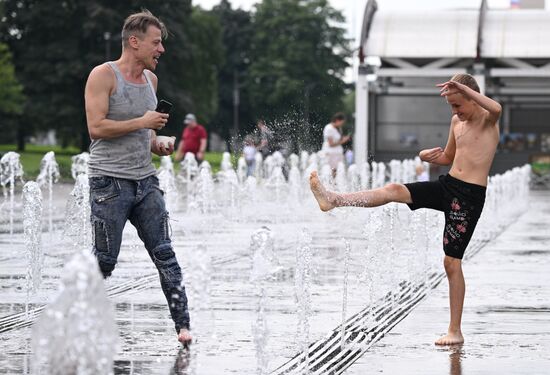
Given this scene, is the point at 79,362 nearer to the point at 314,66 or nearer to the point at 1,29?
the point at 1,29

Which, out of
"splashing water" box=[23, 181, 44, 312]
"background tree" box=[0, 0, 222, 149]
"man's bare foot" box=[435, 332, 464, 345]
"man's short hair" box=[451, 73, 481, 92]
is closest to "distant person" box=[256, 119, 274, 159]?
"splashing water" box=[23, 181, 44, 312]

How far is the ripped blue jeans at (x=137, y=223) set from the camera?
311 inches

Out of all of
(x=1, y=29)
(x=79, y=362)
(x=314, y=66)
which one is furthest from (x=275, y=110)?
(x=79, y=362)

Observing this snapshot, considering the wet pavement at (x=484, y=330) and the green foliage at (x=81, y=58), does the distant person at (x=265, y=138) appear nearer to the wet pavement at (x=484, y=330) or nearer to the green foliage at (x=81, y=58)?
the wet pavement at (x=484, y=330)

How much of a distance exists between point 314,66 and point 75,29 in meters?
38.0

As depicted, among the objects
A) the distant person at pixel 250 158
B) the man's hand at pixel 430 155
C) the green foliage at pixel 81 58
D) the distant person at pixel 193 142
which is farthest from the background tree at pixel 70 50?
the man's hand at pixel 430 155

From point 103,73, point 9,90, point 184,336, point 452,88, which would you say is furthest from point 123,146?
point 9,90

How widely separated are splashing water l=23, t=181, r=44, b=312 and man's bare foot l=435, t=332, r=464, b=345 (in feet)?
10.9

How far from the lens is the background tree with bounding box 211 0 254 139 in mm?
115312

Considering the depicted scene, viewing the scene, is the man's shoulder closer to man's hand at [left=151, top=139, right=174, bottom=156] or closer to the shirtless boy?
man's hand at [left=151, top=139, right=174, bottom=156]

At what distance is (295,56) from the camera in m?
105

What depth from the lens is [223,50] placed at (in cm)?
9969

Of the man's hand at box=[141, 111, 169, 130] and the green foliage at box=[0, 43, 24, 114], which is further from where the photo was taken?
the green foliage at box=[0, 43, 24, 114]

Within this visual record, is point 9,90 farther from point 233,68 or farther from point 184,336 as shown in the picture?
point 184,336
